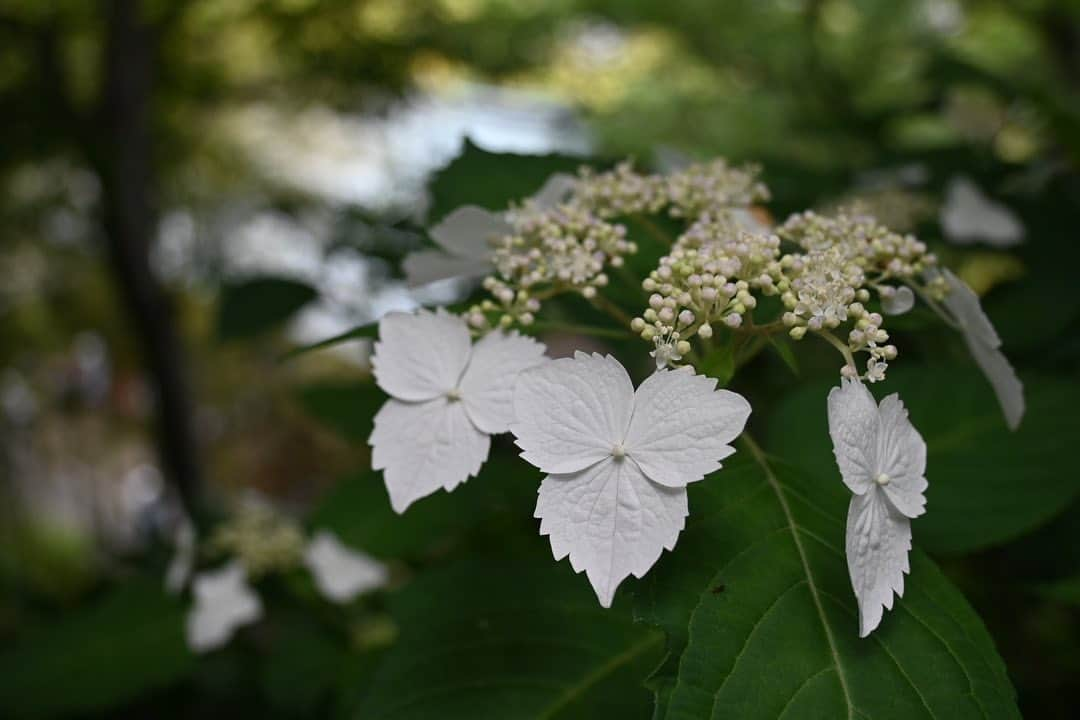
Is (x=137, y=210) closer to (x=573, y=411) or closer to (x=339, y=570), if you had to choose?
(x=339, y=570)

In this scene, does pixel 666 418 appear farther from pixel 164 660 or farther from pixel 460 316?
pixel 164 660

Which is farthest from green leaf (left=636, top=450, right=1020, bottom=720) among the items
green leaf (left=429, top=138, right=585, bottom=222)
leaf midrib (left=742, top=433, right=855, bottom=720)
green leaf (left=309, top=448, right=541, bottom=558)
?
green leaf (left=429, top=138, right=585, bottom=222)

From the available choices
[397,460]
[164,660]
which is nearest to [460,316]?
[397,460]

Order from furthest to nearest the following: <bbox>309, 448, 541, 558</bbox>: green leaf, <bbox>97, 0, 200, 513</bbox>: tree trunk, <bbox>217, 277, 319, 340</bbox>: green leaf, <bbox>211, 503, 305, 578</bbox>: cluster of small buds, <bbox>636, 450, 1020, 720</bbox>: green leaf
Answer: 1. <bbox>97, 0, 200, 513</bbox>: tree trunk
2. <bbox>217, 277, 319, 340</bbox>: green leaf
3. <bbox>211, 503, 305, 578</bbox>: cluster of small buds
4. <bbox>309, 448, 541, 558</bbox>: green leaf
5. <bbox>636, 450, 1020, 720</bbox>: green leaf

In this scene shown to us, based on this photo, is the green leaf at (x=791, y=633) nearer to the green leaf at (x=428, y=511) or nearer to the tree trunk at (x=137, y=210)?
the green leaf at (x=428, y=511)

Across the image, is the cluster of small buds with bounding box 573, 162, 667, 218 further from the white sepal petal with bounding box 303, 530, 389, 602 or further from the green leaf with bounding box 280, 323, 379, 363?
the white sepal petal with bounding box 303, 530, 389, 602

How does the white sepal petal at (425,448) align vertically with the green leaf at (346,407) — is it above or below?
above

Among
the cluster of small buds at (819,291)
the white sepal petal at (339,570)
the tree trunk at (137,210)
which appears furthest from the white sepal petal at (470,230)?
the tree trunk at (137,210)
